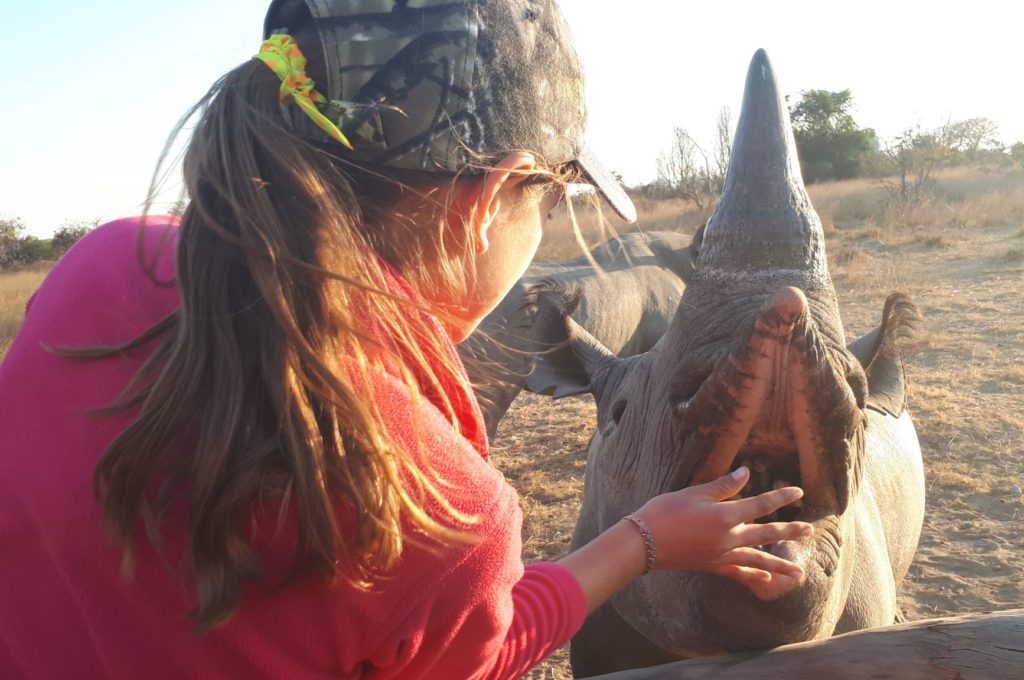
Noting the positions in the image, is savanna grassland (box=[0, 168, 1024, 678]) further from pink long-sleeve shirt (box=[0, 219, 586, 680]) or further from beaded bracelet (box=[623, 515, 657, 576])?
pink long-sleeve shirt (box=[0, 219, 586, 680])

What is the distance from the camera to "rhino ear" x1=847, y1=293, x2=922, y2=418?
116 inches

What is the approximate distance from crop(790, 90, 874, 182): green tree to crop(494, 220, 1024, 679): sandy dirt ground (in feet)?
89.0

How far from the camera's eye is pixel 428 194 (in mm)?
1545

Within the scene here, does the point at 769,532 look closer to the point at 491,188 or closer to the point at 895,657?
the point at 895,657

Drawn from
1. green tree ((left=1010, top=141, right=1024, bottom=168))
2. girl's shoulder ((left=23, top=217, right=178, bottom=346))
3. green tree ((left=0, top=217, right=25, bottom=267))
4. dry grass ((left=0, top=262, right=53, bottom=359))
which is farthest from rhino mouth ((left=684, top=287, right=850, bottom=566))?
green tree ((left=1010, top=141, right=1024, bottom=168))

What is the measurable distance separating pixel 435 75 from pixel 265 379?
610 mm

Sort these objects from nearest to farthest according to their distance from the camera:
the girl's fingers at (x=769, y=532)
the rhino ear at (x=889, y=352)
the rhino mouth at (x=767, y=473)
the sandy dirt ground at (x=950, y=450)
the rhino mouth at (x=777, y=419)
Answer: the rhino mouth at (x=777, y=419) < the girl's fingers at (x=769, y=532) < the rhino mouth at (x=767, y=473) < the rhino ear at (x=889, y=352) < the sandy dirt ground at (x=950, y=450)

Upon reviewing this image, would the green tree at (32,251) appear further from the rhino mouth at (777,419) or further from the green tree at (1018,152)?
the green tree at (1018,152)

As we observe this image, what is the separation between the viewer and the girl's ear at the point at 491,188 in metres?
1.59

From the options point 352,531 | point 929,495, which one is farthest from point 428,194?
point 929,495

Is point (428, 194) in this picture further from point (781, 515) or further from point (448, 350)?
point (781, 515)

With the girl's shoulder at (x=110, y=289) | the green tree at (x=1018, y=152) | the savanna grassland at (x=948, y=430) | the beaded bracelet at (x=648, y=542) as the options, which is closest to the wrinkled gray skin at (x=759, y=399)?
the beaded bracelet at (x=648, y=542)

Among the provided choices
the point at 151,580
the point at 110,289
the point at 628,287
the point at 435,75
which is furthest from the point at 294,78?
the point at 628,287

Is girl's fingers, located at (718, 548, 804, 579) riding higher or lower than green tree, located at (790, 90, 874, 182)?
lower
